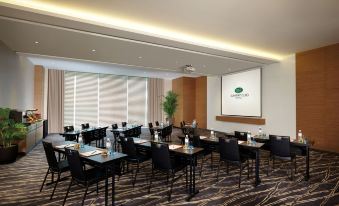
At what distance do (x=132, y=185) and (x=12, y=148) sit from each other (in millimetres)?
3792

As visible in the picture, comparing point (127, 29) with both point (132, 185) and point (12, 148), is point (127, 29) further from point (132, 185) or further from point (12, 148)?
point (12, 148)

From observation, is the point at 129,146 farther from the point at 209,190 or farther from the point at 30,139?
the point at 30,139

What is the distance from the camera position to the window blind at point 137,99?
12875mm

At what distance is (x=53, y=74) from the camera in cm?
1048

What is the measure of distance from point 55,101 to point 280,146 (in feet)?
34.2

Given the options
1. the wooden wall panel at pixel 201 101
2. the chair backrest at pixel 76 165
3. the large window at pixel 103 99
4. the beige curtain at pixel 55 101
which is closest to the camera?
the chair backrest at pixel 76 165

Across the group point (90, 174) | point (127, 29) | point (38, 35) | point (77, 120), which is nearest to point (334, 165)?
point (90, 174)

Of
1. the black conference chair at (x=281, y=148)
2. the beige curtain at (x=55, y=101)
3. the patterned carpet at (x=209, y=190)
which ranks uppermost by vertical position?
the beige curtain at (x=55, y=101)

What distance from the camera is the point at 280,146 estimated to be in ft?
14.0

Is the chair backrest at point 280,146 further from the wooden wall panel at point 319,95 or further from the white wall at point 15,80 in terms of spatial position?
the white wall at point 15,80

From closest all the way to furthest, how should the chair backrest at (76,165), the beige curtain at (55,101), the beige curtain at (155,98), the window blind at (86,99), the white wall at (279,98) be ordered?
the chair backrest at (76,165) → the white wall at (279,98) → the beige curtain at (55,101) → the window blind at (86,99) → the beige curtain at (155,98)

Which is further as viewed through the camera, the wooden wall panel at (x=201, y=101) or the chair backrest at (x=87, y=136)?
the wooden wall panel at (x=201, y=101)

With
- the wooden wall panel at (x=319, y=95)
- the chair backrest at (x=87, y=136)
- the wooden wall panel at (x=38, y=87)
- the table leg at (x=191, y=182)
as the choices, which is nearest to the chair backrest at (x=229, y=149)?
the table leg at (x=191, y=182)

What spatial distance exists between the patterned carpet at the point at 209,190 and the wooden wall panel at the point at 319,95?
2174 millimetres
